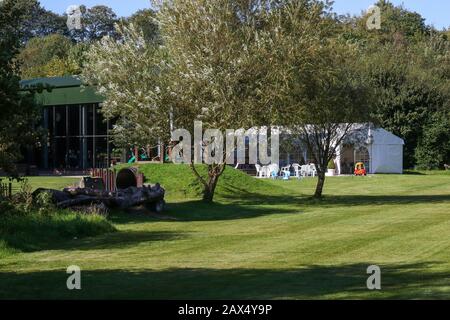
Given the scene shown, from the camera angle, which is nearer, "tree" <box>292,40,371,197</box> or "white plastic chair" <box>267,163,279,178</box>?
"tree" <box>292,40,371,197</box>

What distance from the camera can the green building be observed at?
56.3 m

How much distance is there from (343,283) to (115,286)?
3113mm

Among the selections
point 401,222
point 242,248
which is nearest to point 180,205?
point 401,222

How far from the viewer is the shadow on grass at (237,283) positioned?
31.3ft

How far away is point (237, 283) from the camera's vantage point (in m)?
10.5

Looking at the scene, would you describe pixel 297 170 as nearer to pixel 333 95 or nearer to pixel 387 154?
pixel 387 154

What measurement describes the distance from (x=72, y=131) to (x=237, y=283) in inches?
1963

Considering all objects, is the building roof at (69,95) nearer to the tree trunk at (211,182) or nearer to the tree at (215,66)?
the tree trunk at (211,182)

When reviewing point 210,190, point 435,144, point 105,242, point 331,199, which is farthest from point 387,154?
point 105,242

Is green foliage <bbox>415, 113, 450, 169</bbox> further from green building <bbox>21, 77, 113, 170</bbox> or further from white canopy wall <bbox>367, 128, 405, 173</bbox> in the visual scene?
green building <bbox>21, 77, 113, 170</bbox>

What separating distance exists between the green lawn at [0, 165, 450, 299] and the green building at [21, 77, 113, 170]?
3101 centimetres

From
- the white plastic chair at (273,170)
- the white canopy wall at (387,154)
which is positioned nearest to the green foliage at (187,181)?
the white plastic chair at (273,170)

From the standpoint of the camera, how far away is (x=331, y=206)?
1077 inches

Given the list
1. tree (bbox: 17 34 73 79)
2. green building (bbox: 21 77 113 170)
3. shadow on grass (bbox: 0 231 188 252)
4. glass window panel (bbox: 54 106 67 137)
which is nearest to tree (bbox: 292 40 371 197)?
shadow on grass (bbox: 0 231 188 252)
